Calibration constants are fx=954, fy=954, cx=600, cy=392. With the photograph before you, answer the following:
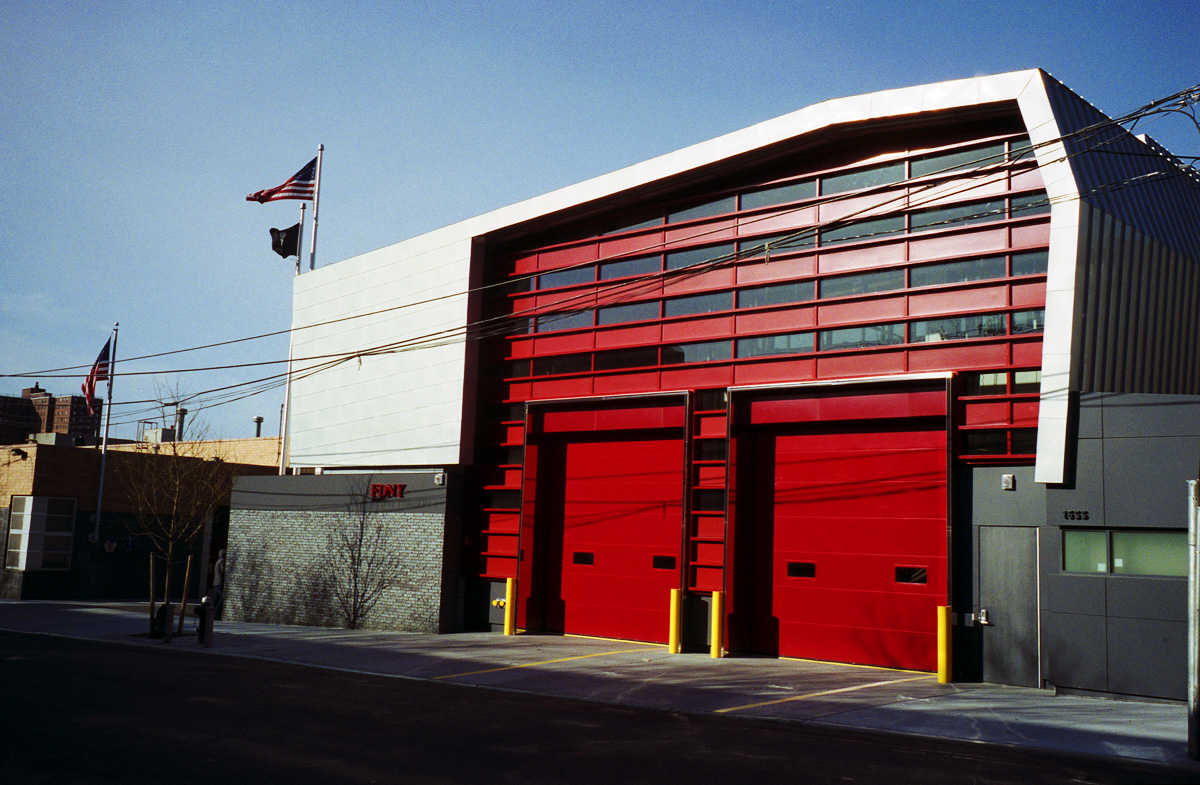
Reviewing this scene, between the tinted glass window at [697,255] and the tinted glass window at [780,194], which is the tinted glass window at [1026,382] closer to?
the tinted glass window at [780,194]

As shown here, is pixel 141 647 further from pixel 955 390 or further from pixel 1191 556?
pixel 1191 556

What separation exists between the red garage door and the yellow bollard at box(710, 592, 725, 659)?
1.90 meters

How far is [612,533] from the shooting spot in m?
21.6

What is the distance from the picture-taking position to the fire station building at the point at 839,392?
15023mm

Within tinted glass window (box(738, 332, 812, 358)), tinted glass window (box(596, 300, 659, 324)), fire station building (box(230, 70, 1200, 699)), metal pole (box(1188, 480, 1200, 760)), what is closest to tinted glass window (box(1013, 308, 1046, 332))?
fire station building (box(230, 70, 1200, 699))

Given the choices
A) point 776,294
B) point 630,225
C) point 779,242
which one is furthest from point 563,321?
point 779,242

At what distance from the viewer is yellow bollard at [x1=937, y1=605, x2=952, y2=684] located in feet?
51.2

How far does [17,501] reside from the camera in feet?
126

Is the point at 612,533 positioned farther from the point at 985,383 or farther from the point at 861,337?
the point at 985,383

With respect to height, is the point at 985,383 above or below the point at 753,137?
below

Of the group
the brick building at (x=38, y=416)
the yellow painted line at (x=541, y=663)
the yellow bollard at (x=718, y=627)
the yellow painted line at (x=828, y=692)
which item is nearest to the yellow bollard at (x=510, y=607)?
the yellow painted line at (x=541, y=663)

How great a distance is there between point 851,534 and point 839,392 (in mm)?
2697

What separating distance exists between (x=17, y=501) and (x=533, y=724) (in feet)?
114

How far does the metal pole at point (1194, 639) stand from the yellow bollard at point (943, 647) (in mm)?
4963
